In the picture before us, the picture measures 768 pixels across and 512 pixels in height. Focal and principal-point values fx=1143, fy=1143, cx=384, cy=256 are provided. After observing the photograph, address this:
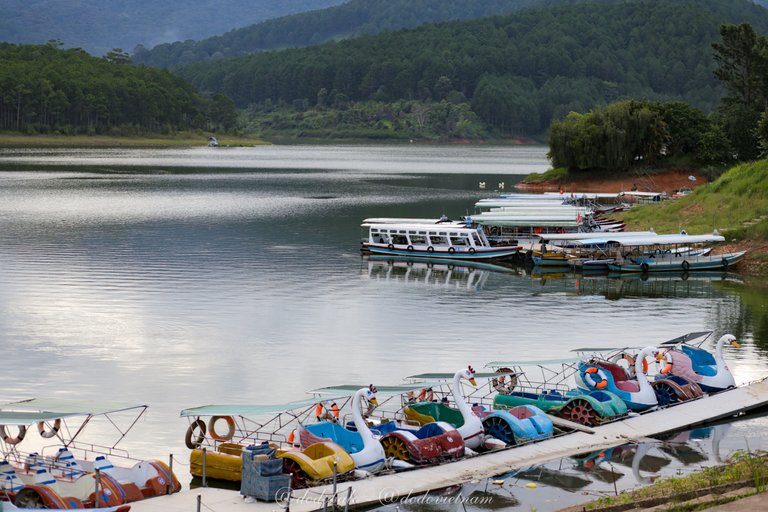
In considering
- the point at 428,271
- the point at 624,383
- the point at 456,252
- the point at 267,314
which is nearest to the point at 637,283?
the point at 428,271

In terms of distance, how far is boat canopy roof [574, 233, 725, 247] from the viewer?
78.1 m

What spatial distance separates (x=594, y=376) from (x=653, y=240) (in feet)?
134

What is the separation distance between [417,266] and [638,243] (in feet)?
51.2

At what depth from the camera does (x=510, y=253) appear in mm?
83438

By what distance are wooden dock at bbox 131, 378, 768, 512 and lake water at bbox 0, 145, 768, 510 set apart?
1.20m

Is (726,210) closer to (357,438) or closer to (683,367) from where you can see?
(683,367)

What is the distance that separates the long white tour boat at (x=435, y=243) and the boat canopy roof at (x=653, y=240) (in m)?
6.62

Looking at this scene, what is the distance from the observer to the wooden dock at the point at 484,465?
90.6ft

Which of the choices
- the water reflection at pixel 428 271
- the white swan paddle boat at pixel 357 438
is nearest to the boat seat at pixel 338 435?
the white swan paddle boat at pixel 357 438

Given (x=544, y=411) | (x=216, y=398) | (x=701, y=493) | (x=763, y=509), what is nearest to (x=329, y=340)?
(x=216, y=398)

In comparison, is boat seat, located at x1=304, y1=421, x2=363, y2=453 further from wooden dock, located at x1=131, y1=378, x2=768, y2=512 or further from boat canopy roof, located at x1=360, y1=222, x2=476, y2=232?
boat canopy roof, located at x1=360, y1=222, x2=476, y2=232

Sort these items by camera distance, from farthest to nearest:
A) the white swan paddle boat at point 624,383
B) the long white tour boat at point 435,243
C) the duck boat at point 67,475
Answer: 1. the long white tour boat at point 435,243
2. the white swan paddle boat at point 624,383
3. the duck boat at point 67,475

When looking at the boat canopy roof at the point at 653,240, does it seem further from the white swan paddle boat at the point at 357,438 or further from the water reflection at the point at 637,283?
the white swan paddle boat at the point at 357,438

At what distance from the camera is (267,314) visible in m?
58.5
